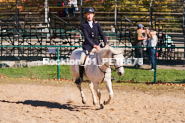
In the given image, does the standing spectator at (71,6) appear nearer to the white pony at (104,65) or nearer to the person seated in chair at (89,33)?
the person seated in chair at (89,33)

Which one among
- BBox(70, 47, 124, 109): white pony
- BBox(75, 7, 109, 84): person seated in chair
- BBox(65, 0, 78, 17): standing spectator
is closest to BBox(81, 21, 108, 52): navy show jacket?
BBox(75, 7, 109, 84): person seated in chair

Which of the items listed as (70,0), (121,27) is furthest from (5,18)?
(121,27)

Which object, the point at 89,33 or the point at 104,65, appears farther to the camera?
the point at 89,33

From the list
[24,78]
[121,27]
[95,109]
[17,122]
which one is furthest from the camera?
[121,27]

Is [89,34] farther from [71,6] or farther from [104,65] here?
[71,6]

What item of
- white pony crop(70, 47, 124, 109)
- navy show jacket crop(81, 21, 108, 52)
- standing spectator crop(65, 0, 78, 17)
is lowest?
white pony crop(70, 47, 124, 109)

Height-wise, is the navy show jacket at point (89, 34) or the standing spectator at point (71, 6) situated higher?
the standing spectator at point (71, 6)

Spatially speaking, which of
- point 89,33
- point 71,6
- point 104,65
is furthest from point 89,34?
point 71,6

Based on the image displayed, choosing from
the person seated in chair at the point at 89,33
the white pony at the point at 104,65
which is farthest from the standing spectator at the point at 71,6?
the white pony at the point at 104,65

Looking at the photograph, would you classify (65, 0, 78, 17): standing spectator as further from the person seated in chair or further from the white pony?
the white pony

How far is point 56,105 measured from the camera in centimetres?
1050

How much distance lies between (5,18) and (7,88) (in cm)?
1187

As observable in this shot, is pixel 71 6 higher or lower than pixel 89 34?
higher

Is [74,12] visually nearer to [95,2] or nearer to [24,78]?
[95,2]
